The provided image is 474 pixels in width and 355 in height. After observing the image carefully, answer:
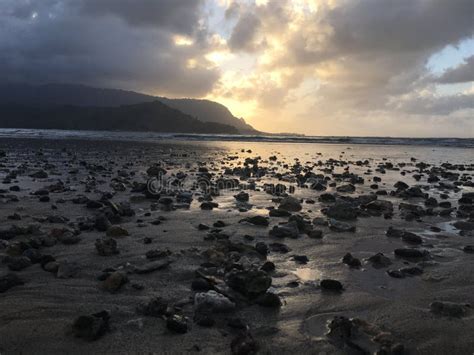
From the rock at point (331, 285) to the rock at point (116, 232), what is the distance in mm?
3813

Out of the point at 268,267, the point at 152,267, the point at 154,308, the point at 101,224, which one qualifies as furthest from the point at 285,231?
the point at 154,308

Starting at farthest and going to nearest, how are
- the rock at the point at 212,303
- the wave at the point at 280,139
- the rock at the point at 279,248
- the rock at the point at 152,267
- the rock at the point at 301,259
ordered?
1. the wave at the point at 280,139
2. the rock at the point at 279,248
3. the rock at the point at 301,259
4. the rock at the point at 152,267
5. the rock at the point at 212,303

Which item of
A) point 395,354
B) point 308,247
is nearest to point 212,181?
point 308,247

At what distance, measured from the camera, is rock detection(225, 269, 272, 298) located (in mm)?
4852

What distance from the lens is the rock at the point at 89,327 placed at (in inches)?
151

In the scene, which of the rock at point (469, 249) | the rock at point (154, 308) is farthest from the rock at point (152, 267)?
the rock at point (469, 249)

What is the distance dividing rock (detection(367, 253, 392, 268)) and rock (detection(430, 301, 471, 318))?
4.91 ft

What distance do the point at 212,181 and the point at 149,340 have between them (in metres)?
12.7

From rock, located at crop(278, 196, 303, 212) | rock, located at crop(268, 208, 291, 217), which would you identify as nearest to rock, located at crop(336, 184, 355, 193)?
rock, located at crop(278, 196, 303, 212)

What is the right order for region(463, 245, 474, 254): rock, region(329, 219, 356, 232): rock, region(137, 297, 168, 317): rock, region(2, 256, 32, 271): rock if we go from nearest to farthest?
region(137, 297, 168, 317): rock < region(2, 256, 32, 271): rock < region(463, 245, 474, 254): rock < region(329, 219, 356, 232): rock

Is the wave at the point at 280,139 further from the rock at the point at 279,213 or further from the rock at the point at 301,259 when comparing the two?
the rock at the point at 301,259

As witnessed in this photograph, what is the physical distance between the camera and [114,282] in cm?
499

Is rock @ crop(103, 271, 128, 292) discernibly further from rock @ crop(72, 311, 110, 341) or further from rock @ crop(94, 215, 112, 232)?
rock @ crop(94, 215, 112, 232)

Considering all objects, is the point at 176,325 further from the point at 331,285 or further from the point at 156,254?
the point at 156,254
